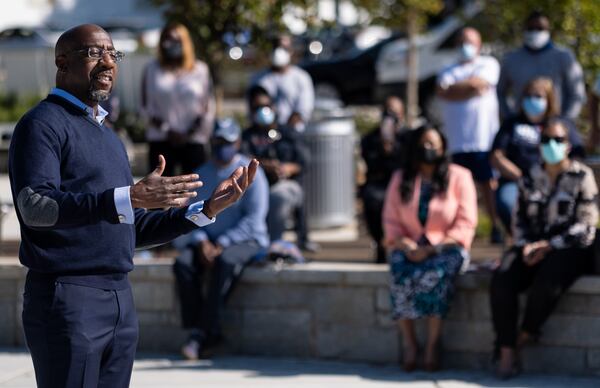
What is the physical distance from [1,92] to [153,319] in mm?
14434

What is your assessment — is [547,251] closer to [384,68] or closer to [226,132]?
[226,132]

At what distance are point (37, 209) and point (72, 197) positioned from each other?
11 cm

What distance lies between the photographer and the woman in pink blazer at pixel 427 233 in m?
7.11

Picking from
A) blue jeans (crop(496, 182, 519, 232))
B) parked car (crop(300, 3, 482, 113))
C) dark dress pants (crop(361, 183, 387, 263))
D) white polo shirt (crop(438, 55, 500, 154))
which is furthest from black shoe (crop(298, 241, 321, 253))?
parked car (crop(300, 3, 482, 113))

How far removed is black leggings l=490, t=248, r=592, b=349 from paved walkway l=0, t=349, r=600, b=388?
0.99ft

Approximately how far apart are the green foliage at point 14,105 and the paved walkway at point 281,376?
1204 centimetres

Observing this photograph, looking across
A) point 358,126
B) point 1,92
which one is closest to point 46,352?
point 358,126

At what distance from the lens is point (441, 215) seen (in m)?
7.36

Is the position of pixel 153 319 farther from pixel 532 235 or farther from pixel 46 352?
pixel 46 352

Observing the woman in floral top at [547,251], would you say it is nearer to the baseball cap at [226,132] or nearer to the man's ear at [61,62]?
the baseball cap at [226,132]

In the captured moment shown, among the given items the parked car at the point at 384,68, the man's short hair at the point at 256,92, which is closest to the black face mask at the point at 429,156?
the man's short hair at the point at 256,92

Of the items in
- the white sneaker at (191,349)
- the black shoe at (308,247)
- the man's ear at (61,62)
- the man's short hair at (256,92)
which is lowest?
the white sneaker at (191,349)

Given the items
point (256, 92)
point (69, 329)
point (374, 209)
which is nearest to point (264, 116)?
point (256, 92)

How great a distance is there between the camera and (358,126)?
17578 mm
